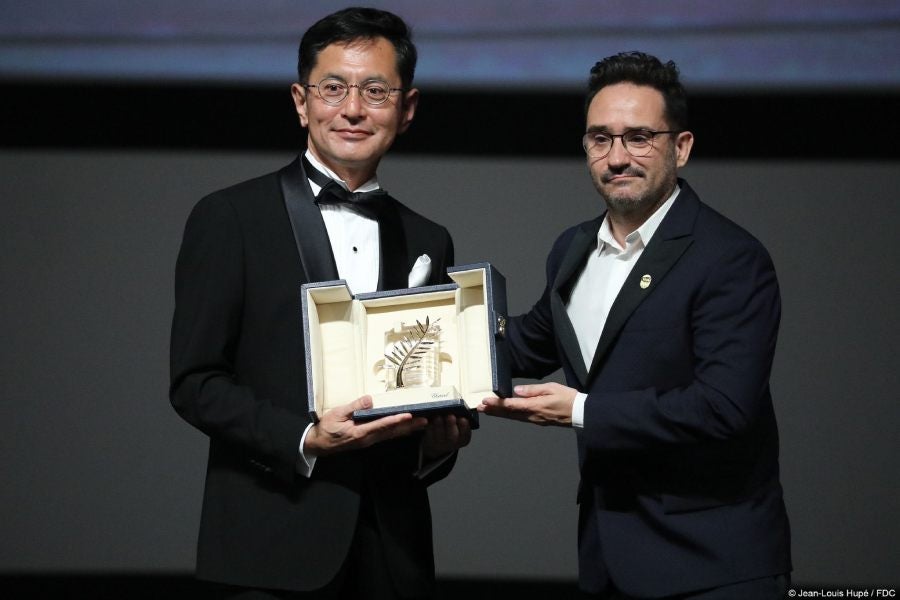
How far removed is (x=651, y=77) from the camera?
2.51m

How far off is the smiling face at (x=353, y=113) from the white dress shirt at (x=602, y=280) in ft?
1.74

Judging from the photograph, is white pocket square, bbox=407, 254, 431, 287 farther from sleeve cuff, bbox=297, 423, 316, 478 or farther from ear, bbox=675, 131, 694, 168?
ear, bbox=675, 131, 694, 168

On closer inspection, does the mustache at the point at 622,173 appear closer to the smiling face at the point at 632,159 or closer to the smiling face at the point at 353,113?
the smiling face at the point at 632,159

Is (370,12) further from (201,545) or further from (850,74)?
(850,74)

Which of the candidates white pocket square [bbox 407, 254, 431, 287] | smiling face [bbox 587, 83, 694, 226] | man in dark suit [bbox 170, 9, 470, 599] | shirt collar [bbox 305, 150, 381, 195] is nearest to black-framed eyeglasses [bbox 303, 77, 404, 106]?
man in dark suit [bbox 170, 9, 470, 599]

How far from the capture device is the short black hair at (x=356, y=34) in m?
2.43

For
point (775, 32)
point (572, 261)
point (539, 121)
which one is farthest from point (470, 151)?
point (572, 261)

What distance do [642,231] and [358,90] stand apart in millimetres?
672

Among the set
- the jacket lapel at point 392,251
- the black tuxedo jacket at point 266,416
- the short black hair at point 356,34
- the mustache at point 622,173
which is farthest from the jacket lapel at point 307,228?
the mustache at point 622,173

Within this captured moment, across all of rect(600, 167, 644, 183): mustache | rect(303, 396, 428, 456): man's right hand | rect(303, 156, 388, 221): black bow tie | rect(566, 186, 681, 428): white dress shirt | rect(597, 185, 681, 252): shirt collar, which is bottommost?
rect(303, 396, 428, 456): man's right hand

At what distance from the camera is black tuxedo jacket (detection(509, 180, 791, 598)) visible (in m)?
2.28

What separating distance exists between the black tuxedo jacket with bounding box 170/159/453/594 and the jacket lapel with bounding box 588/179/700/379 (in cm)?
44

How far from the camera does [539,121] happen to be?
3740mm

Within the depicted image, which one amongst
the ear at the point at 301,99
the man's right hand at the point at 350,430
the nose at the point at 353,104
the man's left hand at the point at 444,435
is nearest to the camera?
the man's right hand at the point at 350,430
